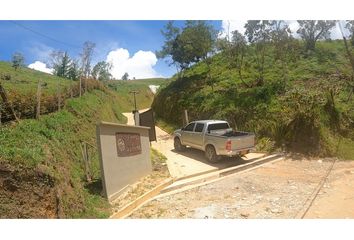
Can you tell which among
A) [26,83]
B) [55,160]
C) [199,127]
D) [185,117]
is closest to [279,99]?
[185,117]

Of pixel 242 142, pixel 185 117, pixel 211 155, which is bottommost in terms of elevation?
pixel 211 155

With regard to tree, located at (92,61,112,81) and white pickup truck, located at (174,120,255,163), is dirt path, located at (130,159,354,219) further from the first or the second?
tree, located at (92,61,112,81)

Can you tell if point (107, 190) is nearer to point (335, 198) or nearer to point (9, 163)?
point (9, 163)

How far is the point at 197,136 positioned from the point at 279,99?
18.8 feet

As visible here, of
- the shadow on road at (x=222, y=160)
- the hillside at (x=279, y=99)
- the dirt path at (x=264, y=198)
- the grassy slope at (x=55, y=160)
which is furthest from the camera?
the hillside at (x=279, y=99)

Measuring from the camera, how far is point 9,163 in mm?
7766

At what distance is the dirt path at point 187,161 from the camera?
1363 cm

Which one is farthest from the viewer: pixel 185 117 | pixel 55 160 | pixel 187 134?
pixel 185 117

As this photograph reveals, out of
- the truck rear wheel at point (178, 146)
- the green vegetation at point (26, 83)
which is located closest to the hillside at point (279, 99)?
the truck rear wheel at point (178, 146)

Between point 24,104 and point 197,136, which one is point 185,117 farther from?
point 24,104

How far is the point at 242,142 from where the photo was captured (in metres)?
14.1

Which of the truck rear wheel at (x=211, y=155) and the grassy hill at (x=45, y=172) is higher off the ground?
the grassy hill at (x=45, y=172)

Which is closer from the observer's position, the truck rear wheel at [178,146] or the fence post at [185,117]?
the truck rear wheel at [178,146]

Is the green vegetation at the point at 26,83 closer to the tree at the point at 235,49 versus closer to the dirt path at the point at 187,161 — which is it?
the dirt path at the point at 187,161
